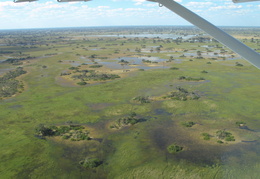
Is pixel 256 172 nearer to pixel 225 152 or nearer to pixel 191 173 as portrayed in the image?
pixel 225 152

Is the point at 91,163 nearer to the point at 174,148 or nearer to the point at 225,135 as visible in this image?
the point at 174,148

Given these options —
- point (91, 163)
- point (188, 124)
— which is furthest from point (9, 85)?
point (188, 124)

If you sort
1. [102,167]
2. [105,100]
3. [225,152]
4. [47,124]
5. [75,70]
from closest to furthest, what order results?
[102,167], [225,152], [47,124], [105,100], [75,70]

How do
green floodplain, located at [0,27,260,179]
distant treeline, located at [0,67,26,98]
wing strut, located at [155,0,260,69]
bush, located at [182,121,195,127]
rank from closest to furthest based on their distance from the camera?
wing strut, located at [155,0,260,69], green floodplain, located at [0,27,260,179], bush, located at [182,121,195,127], distant treeline, located at [0,67,26,98]

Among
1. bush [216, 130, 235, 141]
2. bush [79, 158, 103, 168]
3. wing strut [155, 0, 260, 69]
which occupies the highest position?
wing strut [155, 0, 260, 69]

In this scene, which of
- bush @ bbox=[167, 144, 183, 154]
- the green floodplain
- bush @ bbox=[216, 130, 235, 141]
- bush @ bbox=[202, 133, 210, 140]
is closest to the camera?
the green floodplain

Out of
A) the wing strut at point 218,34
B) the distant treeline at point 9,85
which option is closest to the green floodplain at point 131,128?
the distant treeline at point 9,85

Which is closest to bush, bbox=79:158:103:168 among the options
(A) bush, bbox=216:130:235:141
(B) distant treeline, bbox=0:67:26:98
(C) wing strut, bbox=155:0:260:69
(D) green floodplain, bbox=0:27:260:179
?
(D) green floodplain, bbox=0:27:260:179

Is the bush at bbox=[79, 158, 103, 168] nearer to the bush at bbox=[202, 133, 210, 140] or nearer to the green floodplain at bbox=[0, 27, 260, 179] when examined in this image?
the green floodplain at bbox=[0, 27, 260, 179]

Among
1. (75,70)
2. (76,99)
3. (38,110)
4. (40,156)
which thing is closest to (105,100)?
(76,99)
